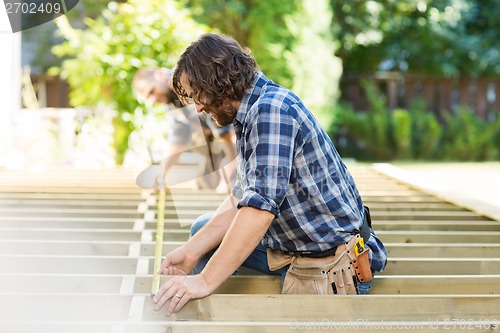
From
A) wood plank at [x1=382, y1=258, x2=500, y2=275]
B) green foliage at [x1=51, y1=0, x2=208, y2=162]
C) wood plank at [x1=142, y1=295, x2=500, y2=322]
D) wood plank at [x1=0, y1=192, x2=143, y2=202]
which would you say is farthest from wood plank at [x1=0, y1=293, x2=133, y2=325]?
green foliage at [x1=51, y1=0, x2=208, y2=162]

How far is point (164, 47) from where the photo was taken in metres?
7.96

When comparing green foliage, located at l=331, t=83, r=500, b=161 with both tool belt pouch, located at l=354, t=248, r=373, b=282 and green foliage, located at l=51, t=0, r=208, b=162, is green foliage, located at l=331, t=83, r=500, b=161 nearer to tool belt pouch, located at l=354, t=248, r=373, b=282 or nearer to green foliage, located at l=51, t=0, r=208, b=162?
green foliage, located at l=51, t=0, r=208, b=162

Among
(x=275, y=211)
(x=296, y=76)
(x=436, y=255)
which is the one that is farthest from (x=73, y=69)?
(x=275, y=211)

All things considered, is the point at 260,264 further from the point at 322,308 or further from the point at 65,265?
the point at 65,265

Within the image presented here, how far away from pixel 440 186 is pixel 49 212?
2724mm

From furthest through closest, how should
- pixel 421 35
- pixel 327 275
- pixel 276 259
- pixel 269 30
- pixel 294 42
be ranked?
pixel 421 35
pixel 294 42
pixel 269 30
pixel 276 259
pixel 327 275

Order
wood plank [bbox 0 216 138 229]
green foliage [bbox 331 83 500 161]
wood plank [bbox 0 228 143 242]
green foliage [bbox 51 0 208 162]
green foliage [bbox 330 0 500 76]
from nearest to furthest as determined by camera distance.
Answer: wood plank [bbox 0 228 143 242], wood plank [bbox 0 216 138 229], green foliage [bbox 51 0 208 162], green foliage [bbox 331 83 500 161], green foliage [bbox 330 0 500 76]

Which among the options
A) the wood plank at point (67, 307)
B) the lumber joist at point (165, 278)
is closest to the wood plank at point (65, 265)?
the lumber joist at point (165, 278)

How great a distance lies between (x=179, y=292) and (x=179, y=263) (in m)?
0.44

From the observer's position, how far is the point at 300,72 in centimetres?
1042

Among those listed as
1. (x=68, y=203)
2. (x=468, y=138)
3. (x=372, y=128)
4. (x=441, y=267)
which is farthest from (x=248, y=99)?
(x=468, y=138)

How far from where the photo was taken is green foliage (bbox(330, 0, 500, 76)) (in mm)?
12383

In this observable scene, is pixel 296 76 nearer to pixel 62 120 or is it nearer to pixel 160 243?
pixel 62 120

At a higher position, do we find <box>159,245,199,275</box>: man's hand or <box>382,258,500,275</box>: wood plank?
<box>159,245,199,275</box>: man's hand
